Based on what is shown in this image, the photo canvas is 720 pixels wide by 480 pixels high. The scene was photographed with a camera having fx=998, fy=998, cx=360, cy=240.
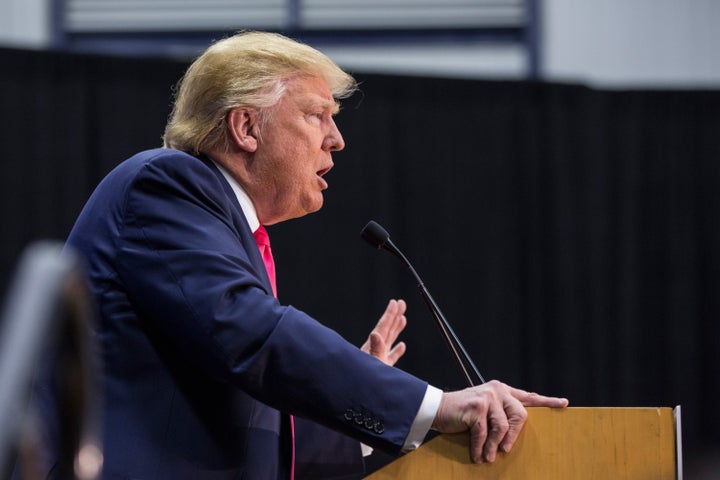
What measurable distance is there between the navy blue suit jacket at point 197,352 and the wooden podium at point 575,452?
0.25 feet

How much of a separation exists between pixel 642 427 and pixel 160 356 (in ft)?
2.76

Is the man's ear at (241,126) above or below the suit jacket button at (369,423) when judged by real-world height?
above

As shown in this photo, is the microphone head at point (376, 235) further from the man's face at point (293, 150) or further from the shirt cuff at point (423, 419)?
the shirt cuff at point (423, 419)

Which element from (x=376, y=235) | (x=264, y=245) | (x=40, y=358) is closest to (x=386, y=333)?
(x=376, y=235)

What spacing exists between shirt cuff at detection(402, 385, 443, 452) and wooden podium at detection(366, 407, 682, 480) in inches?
0.8

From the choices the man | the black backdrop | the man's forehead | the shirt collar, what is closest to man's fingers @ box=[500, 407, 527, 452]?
the man

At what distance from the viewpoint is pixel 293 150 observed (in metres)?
2.15

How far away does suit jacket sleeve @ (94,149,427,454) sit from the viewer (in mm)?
1657

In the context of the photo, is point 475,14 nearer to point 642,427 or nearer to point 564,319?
point 564,319

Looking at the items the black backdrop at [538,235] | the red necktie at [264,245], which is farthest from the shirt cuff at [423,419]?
the black backdrop at [538,235]

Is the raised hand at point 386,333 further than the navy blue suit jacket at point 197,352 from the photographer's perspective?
Yes

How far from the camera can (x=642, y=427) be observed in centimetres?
170

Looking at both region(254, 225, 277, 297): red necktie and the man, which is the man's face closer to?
region(254, 225, 277, 297): red necktie

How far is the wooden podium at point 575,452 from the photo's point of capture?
5.56 feet
